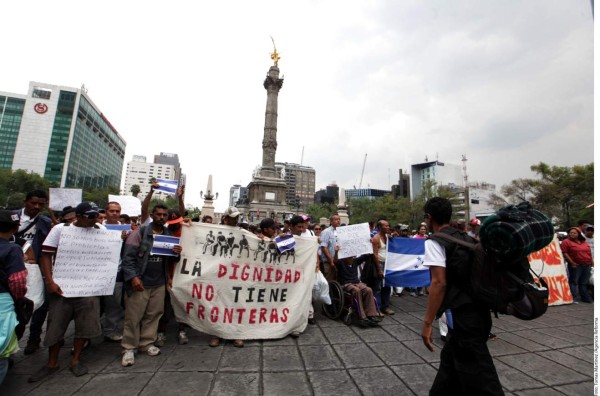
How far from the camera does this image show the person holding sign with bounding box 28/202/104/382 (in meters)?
3.12

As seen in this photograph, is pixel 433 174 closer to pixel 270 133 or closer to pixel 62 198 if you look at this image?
pixel 270 133

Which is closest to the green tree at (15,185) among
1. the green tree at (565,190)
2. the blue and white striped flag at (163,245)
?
the blue and white striped flag at (163,245)

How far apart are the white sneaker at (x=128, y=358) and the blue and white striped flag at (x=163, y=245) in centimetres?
117

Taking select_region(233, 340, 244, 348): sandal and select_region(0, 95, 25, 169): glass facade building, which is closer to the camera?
select_region(233, 340, 244, 348): sandal

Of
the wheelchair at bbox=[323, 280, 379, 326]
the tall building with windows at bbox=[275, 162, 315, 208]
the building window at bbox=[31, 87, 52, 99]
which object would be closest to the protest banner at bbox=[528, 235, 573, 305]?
the wheelchair at bbox=[323, 280, 379, 326]

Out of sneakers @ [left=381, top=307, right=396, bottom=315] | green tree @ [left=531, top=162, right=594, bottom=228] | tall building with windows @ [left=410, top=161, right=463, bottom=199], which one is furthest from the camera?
tall building with windows @ [left=410, top=161, right=463, bottom=199]

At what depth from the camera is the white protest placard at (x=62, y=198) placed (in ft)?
16.6

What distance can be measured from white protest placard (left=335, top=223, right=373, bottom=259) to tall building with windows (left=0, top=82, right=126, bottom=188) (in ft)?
345

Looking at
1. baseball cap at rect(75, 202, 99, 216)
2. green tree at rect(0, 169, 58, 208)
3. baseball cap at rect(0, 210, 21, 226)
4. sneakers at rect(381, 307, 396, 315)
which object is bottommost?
sneakers at rect(381, 307, 396, 315)

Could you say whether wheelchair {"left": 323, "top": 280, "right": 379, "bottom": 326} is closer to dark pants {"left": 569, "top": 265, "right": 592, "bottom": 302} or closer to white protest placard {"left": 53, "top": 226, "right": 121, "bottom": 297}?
white protest placard {"left": 53, "top": 226, "right": 121, "bottom": 297}

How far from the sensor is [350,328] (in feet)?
15.6

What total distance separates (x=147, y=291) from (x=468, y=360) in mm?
3614

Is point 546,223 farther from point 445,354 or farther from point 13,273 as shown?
point 13,273

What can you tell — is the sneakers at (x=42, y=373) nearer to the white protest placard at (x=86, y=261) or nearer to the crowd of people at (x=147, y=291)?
the crowd of people at (x=147, y=291)
